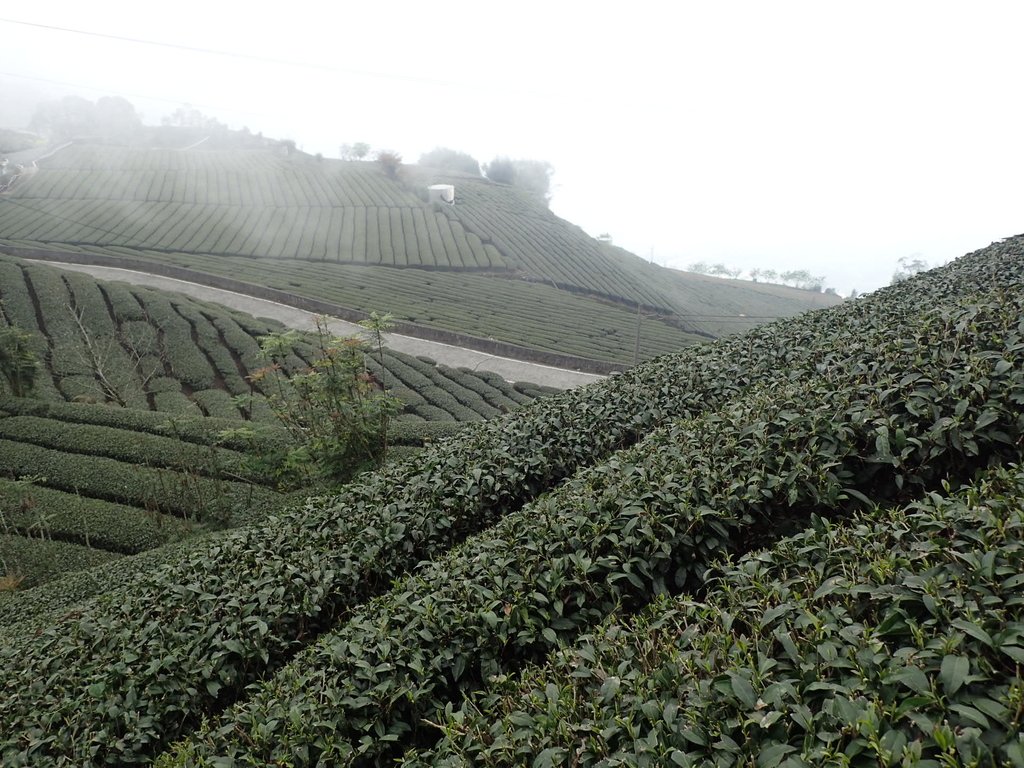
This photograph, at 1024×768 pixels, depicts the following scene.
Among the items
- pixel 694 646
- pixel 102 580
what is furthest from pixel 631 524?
pixel 102 580

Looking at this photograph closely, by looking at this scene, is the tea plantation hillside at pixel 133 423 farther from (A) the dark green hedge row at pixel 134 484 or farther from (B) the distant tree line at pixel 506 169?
(B) the distant tree line at pixel 506 169

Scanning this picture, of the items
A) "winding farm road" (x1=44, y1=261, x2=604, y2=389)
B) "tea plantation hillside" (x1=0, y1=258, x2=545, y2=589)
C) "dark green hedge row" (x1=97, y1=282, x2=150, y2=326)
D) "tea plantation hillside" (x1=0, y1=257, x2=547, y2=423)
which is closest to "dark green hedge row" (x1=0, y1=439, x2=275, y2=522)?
"tea plantation hillside" (x1=0, y1=258, x2=545, y2=589)

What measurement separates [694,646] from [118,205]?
65.7 meters

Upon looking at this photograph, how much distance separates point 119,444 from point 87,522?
2.59 meters

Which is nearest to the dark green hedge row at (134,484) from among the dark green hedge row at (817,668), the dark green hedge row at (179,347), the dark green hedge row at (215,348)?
the dark green hedge row at (179,347)

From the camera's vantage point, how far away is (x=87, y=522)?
388 inches

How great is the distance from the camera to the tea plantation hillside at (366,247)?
131ft

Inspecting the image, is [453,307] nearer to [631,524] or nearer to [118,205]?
[118,205]

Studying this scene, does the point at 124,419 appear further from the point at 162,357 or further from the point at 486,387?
the point at 486,387

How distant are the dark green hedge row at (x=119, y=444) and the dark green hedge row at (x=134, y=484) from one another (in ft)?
0.74

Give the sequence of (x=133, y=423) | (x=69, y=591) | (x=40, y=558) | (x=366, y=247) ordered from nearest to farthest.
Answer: (x=69, y=591) < (x=40, y=558) < (x=133, y=423) < (x=366, y=247)

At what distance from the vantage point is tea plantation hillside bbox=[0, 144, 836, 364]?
39.8 meters

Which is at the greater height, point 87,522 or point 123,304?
point 123,304

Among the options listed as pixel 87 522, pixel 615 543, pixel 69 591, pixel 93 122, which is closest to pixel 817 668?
pixel 615 543
